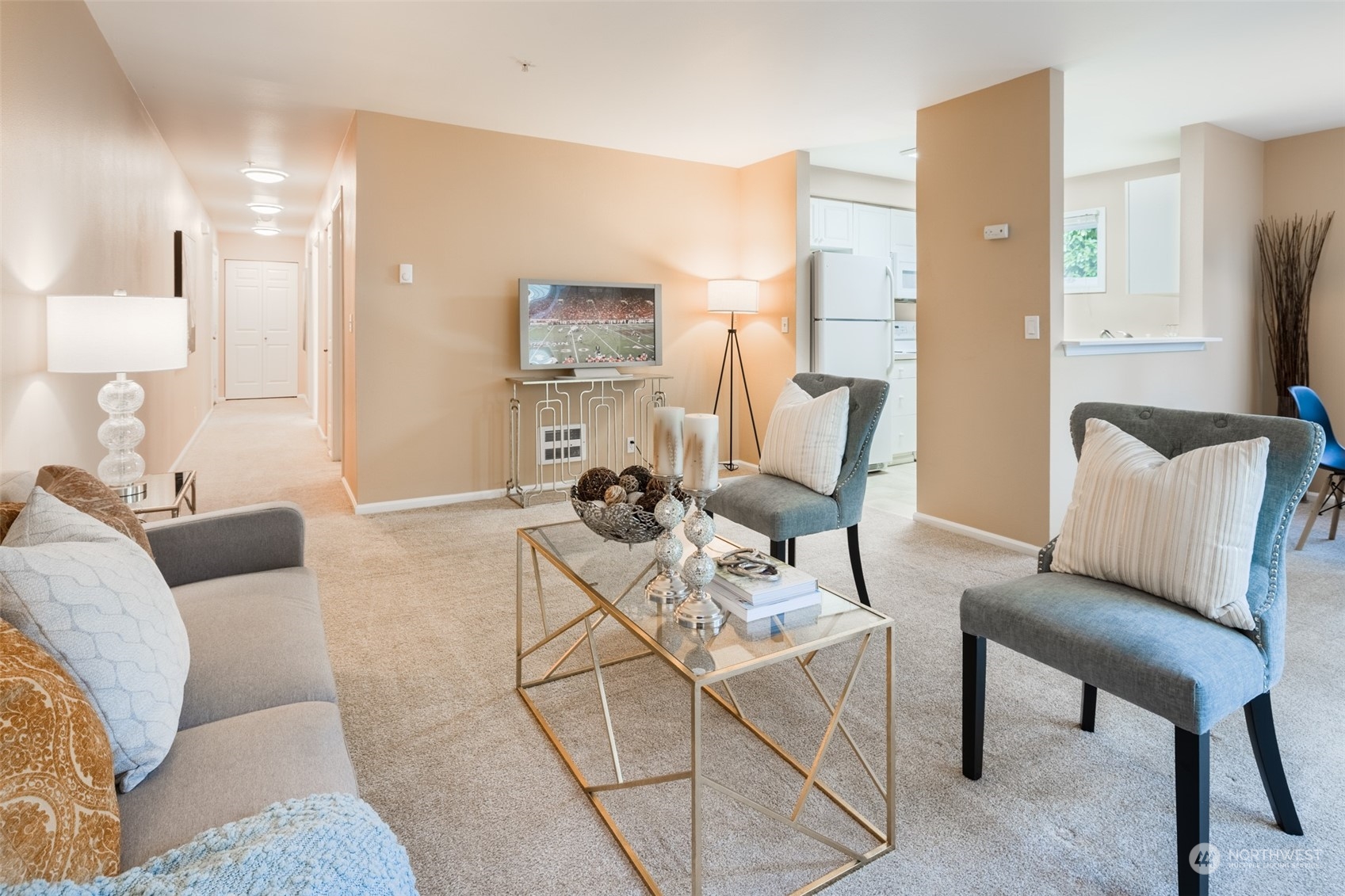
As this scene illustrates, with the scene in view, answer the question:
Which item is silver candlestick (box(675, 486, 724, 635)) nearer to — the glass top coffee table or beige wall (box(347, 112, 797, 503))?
the glass top coffee table

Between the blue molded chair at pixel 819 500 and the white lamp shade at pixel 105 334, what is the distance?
2.06m

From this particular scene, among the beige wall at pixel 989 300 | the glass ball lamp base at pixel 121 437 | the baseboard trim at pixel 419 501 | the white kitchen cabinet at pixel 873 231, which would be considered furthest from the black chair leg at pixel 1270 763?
the white kitchen cabinet at pixel 873 231

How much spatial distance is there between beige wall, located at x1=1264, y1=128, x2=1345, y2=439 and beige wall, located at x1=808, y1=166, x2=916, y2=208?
93.8 inches

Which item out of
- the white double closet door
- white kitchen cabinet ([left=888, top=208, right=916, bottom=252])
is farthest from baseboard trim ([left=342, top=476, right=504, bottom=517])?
the white double closet door

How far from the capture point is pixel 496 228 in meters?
4.77

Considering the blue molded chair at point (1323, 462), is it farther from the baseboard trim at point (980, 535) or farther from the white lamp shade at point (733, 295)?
the white lamp shade at point (733, 295)

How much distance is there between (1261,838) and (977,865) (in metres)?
0.65

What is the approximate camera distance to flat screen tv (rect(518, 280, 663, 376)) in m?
4.80

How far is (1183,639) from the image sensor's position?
4.66 ft

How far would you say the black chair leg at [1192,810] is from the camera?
129cm

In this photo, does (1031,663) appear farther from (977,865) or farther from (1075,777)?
(977,865)

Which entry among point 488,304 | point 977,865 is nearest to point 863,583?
point 977,865

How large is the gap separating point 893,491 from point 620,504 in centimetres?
373

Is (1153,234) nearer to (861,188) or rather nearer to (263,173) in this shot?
→ (861,188)
